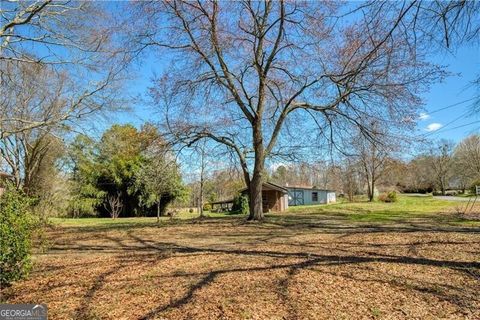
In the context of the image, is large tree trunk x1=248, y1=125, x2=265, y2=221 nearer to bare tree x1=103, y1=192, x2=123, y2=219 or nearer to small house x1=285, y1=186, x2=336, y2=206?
bare tree x1=103, y1=192, x2=123, y2=219

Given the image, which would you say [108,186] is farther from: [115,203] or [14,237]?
[14,237]

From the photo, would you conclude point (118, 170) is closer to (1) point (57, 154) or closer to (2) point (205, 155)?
(1) point (57, 154)

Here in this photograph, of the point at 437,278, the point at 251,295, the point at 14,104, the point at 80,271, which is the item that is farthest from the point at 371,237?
the point at 14,104

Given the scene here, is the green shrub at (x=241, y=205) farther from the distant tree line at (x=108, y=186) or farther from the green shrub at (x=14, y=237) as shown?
the green shrub at (x=14, y=237)

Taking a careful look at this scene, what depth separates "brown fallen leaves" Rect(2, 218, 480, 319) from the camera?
366cm

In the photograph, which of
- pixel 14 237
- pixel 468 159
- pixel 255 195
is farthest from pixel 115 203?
pixel 468 159

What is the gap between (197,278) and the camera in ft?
15.6

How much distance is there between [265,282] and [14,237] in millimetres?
3763

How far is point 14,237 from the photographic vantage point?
15.6 ft

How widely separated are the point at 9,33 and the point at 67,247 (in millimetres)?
5736

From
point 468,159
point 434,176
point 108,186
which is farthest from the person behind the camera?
point 434,176

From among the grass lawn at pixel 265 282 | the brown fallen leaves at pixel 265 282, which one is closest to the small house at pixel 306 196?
the grass lawn at pixel 265 282

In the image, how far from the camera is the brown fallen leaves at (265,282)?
144 inches

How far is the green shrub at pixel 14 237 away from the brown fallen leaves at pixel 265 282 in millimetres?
235
